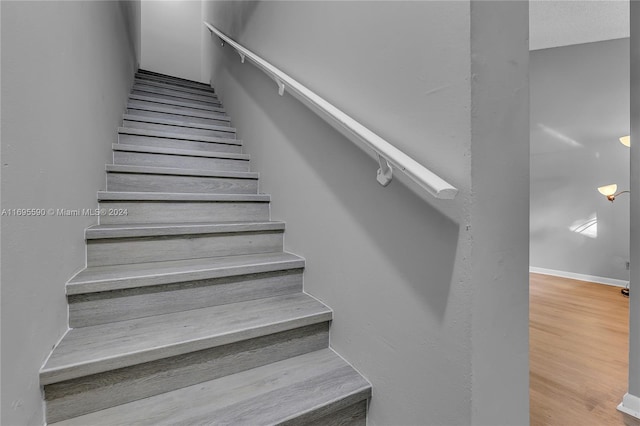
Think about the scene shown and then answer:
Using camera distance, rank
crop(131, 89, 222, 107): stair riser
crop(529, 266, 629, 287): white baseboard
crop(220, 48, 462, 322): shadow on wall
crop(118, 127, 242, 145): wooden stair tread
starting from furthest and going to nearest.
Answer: crop(529, 266, 629, 287): white baseboard < crop(131, 89, 222, 107): stair riser < crop(118, 127, 242, 145): wooden stair tread < crop(220, 48, 462, 322): shadow on wall

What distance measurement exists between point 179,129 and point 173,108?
54 cm

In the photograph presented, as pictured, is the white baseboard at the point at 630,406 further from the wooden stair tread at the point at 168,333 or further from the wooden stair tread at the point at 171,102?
the wooden stair tread at the point at 171,102

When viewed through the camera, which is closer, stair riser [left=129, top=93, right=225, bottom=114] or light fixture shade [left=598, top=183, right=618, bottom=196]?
stair riser [left=129, top=93, right=225, bottom=114]

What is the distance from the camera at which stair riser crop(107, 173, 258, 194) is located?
1.70 metres

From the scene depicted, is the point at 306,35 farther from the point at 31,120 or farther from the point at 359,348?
A: the point at 359,348

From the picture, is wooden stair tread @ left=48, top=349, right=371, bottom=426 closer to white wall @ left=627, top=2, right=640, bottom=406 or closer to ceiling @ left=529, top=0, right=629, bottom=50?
white wall @ left=627, top=2, right=640, bottom=406

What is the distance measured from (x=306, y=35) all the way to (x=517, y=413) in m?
1.54

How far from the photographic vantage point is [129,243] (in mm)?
1301

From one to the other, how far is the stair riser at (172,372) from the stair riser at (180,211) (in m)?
0.82

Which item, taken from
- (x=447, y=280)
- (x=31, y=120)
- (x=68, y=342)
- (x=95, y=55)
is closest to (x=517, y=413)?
(x=447, y=280)

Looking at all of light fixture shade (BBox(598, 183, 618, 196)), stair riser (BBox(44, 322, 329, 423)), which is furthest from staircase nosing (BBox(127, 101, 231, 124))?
light fixture shade (BBox(598, 183, 618, 196))

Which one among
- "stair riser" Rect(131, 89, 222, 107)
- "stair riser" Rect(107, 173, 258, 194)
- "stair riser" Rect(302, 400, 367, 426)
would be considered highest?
"stair riser" Rect(131, 89, 222, 107)

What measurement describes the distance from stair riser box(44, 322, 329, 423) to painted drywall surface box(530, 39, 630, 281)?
4.39 m

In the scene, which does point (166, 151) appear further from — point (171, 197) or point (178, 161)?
point (171, 197)
